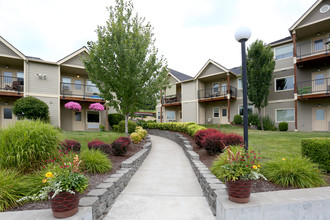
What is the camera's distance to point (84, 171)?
14.1 feet

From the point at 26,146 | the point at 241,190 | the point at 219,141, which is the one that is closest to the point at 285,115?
the point at 219,141

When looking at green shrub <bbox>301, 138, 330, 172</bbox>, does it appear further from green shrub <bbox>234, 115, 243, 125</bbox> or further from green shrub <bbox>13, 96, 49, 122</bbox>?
green shrub <bbox>13, 96, 49, 122</bbox>

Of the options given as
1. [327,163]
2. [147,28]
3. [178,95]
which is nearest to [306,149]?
[327,163]

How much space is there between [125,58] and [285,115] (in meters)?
15.4

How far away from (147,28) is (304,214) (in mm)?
9042

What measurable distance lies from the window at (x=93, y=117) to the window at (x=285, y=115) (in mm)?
18693

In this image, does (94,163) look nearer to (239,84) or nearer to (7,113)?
(7,113)

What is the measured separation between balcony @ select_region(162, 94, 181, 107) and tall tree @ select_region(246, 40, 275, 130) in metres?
10.2

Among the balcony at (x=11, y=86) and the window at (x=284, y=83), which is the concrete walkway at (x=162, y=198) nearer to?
the window at (x=284, y=83)

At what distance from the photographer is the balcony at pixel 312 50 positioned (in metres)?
12.8

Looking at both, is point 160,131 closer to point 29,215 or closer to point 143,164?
point 143,164

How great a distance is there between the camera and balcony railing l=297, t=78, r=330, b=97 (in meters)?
12.9

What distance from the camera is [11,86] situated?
1478 centimetres

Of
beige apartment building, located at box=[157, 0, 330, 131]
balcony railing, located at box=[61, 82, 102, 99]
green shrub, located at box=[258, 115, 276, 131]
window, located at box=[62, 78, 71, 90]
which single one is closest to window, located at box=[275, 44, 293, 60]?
beige apartment building, located at box=[157, 0, 330, 131]
